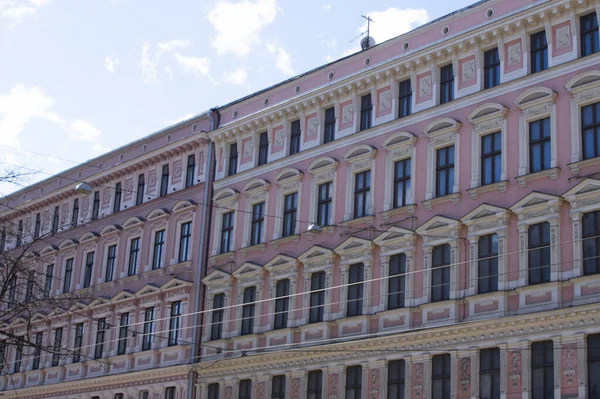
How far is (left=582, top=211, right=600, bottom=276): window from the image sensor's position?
29906 millimetres

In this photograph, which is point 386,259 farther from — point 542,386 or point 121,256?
point 121,256

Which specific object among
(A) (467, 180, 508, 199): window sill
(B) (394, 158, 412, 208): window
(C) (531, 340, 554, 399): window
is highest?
(B) (394, 158, 412, 208): window

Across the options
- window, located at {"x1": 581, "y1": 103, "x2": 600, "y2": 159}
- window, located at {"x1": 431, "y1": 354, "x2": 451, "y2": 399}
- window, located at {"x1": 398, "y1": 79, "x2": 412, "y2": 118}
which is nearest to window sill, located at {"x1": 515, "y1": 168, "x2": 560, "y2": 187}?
window, located at {"x1": 581, "y1": 103, "x2": 600, "y2": 159}

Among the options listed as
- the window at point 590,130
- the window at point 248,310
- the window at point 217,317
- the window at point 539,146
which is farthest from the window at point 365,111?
the window at point 217,317

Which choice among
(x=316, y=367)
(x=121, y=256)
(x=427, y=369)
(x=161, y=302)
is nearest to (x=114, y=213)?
(x=121, y=256)

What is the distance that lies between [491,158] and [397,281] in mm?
5089

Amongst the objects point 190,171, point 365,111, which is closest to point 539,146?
point 365,111

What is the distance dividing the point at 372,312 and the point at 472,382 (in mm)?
5085

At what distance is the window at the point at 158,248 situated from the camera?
152ft

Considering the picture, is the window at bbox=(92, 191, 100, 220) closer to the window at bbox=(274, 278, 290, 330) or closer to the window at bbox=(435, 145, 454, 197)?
the window at bbox=(274, 278, 290, 330)

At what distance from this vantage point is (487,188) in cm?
3322

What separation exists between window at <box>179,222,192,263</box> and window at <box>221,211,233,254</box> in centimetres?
204

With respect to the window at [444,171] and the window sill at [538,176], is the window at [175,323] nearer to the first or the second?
the window at [444,171]

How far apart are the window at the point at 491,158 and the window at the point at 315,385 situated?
8978 millimetres
